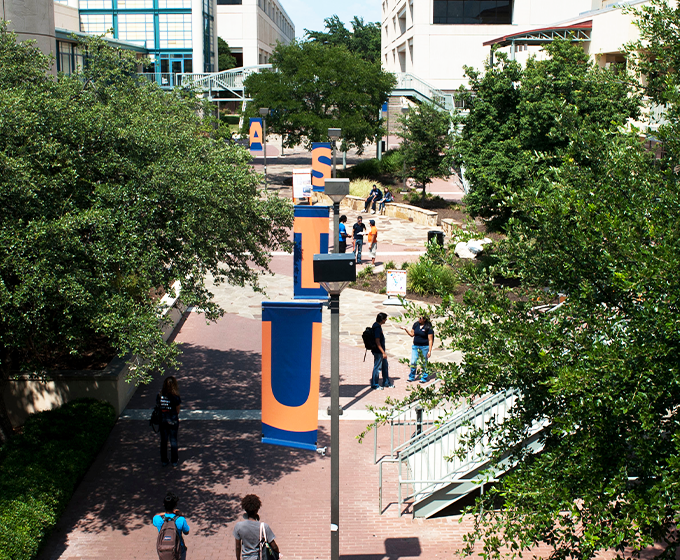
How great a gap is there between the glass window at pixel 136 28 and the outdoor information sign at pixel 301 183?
125 feet

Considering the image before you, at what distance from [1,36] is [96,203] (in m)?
3.84

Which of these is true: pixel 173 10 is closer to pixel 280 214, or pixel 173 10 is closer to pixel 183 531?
pixel 280 214

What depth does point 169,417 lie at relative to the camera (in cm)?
1026

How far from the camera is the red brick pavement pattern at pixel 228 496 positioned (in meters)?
8.55

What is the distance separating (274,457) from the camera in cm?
1091

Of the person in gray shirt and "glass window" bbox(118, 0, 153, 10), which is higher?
"glass window" bbox(118, 0, 153, 10)

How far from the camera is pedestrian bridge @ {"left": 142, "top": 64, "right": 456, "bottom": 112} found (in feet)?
155

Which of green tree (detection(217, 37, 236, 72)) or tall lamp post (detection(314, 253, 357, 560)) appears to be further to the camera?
green tree (detection(217, 37, 236, 72))

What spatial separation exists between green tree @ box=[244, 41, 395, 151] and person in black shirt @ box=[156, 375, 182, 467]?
29074mm

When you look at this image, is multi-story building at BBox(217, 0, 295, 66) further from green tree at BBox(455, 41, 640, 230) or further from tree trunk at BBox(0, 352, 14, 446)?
tree trunk at BBox(0, 352, 14, 446)

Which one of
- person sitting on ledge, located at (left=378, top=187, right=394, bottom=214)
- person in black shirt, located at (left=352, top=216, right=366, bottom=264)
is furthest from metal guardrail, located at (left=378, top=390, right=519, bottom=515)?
person sitting on ledge, located at (left=378, top=187, right=394, bottom=214)

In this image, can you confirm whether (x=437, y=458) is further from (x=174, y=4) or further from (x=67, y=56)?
(x=174, y=4)

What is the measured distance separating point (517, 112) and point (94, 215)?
15.3m

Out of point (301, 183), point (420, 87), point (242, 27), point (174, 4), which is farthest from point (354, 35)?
point (301, 183)
